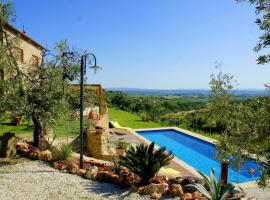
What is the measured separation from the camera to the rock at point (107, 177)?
10676 millimetres

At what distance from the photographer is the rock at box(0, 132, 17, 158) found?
12355mm

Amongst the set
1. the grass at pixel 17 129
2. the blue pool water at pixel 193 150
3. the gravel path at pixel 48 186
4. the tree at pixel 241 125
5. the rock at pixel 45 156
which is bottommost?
the blue pool water at pixel 193 150

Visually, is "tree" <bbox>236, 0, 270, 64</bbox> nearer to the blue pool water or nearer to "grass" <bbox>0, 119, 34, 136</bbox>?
the blue pool water

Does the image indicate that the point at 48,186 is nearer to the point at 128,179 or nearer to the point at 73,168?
the point at 73,168

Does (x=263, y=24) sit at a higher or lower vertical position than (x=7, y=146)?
higher

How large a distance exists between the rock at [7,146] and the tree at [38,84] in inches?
36.3

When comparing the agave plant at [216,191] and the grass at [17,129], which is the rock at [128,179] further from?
the grass at [17,129]

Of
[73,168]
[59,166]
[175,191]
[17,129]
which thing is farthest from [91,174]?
[17,129]

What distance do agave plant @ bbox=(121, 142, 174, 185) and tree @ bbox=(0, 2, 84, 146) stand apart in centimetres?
340

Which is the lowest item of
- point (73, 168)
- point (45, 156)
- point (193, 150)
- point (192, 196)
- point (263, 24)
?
point (193, 150)

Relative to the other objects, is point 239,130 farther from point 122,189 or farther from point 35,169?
point 35,169

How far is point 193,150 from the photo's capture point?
2195 centimetres

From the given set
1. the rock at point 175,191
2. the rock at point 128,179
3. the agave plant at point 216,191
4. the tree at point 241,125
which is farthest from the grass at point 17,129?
the tree at point 241,125

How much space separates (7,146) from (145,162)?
5.37 metres
